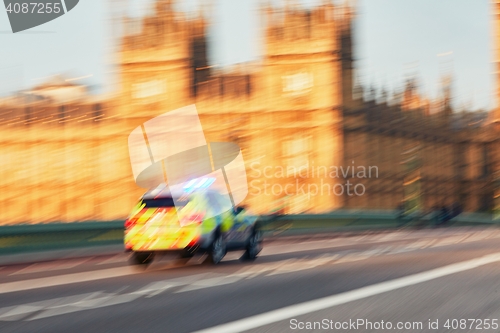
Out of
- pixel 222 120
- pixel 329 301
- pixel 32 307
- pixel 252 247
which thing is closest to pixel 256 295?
pixel 329 301

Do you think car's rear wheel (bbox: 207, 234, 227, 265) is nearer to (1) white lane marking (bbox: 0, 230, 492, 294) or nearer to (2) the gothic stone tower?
(1) white lane marking (bbox: 0, 230, 492, 294)

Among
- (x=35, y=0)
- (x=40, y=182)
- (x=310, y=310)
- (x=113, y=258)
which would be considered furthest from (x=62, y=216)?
(x=310, y=310)

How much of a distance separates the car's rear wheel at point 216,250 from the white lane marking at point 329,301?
3294 millimetres

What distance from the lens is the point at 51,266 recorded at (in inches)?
595

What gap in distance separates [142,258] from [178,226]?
1025mm

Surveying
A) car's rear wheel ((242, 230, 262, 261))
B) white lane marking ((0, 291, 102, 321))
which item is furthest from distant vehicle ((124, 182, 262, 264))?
white lane marking ((0, 291, 102, 321))

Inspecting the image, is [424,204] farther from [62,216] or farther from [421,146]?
[62,216]

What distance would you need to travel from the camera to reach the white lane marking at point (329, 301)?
23.4 ft

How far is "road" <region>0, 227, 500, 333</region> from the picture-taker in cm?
727

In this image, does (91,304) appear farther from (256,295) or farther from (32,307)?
(256,295)

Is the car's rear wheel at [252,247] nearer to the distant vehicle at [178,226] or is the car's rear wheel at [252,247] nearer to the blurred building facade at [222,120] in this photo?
the distant vehicle at [178,226]

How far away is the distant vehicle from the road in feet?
0.95

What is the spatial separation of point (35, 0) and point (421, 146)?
5234cm

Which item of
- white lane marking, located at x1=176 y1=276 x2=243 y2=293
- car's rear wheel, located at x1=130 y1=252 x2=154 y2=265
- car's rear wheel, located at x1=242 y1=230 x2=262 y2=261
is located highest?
white lane marking, located at x1=176 y1=276 x2=243 y2=293
